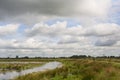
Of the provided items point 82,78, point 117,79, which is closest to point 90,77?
point 82,78

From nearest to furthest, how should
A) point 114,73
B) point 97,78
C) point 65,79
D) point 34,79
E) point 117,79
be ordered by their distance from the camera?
point 117,79, point 97,78, point 114,73, point 65,79, point 34,79

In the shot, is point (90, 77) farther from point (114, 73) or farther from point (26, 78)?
point (26, 78)

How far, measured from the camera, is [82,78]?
104 ft

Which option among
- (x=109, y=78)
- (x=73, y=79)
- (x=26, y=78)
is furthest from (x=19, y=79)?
(x=109, y=78)

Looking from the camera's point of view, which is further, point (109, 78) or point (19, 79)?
point (19, 79)

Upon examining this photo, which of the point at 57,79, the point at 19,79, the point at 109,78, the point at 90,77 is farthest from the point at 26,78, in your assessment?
the point at 109,78

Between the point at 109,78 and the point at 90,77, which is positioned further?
the point at 90,77

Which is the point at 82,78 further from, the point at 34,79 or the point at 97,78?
the point at 34,79

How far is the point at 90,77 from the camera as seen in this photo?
3033 centimetres

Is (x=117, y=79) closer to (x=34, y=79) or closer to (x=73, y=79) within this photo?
(x=73, y=79)

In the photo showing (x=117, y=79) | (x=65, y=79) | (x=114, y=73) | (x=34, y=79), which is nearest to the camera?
(x=117, y=79)

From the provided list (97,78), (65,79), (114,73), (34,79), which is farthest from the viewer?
(34,79)

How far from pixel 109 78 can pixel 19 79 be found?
16.3 metres

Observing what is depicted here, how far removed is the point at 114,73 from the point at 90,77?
3.12 metres
